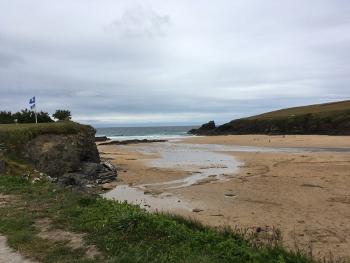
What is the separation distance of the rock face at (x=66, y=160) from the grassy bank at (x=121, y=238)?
34.4 feet

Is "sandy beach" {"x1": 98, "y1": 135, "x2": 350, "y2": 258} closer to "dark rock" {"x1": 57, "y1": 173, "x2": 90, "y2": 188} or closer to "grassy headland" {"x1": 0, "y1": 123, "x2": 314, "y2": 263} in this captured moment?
"dark rock" {"x1": 57, "y1": 173, "x2": 90, "y2": 188}

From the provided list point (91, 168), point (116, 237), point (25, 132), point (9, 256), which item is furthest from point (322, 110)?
point (9, 256)

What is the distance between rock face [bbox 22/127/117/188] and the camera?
21.0 meters

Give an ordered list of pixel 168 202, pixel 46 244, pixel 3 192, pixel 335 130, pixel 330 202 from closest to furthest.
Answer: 1. pixel 46 244
2. pixel 3 192
3. pixel 330 202
4. pixel 168 202
5. pixel 335 130

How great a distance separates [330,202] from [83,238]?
9.52 m

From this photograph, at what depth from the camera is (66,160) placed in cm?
2219

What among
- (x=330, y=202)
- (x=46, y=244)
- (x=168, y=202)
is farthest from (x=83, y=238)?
(x=330, y=202)

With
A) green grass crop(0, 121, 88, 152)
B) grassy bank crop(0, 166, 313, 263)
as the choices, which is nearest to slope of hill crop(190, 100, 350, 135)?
green grass crop(0, 121, 88, 152)

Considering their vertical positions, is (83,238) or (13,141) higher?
(13,141)

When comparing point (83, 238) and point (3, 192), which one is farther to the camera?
point (3, 192)

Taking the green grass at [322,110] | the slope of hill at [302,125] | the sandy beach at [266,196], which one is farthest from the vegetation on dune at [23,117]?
the green grass at [322,110]

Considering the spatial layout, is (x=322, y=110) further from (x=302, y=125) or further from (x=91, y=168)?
(x=91, y=168)

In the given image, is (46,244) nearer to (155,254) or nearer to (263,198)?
(155,254)

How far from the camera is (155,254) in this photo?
640cm
